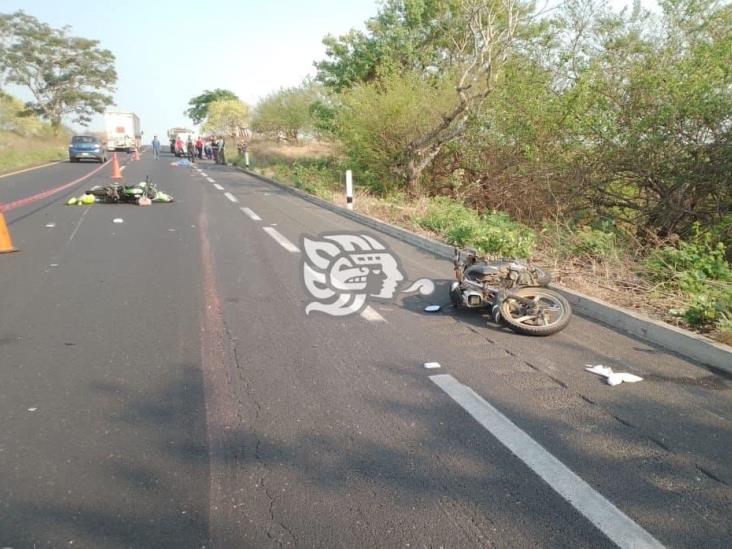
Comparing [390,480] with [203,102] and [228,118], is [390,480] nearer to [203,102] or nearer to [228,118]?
[228,118]

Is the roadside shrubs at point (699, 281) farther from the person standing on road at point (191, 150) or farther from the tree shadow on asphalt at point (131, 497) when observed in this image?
the person standing on road at point (191, 150)

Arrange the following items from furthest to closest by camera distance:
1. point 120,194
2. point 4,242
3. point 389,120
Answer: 1. point 389,120
2. point 120,194
3. point 4,242

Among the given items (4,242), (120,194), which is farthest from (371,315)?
(120,194)

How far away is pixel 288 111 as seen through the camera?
38.2 m

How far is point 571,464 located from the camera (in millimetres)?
2787

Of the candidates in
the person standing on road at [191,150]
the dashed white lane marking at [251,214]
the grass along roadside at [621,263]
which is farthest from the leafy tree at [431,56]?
the person standing on road at [191,150]

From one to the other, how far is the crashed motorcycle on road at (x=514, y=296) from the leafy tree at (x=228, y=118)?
178 feet

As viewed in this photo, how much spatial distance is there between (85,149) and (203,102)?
62.8 meters

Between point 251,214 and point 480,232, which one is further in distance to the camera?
point 251,214

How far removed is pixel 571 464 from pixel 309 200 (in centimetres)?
1441

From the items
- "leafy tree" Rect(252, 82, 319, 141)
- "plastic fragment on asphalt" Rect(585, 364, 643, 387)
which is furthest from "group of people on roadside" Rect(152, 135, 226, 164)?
"plastic fragment on asphalt" Rect(585, 364, 643, 387)

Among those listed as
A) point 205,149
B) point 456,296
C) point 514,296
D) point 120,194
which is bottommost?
point 456,296

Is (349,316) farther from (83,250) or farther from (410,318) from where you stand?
(83,250)

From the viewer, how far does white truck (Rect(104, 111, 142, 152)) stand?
4616 cm
